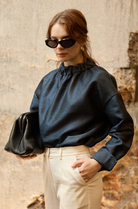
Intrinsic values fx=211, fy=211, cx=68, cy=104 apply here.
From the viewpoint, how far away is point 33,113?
1244 mm

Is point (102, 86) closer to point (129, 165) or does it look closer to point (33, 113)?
point (33, 113)

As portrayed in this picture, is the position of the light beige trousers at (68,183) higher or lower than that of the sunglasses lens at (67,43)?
lower

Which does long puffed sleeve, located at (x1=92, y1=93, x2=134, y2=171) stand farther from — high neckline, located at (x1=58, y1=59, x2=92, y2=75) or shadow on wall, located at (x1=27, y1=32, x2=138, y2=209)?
shadow on wall, located at (x1=27, y1=32, x2=138, y2=209)

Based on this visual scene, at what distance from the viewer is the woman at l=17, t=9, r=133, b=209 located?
103 cm

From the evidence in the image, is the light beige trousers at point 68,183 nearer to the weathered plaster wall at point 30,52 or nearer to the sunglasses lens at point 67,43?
the sunglasses lens at point 67,43

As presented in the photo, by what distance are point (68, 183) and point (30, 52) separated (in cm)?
131

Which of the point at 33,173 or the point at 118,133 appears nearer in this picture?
the point at 118,133

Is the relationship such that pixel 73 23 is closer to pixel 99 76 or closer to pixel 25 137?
pixel 99 76

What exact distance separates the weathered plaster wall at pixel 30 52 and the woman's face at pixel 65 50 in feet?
2.43

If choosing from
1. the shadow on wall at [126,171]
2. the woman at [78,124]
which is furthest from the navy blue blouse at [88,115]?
the shadow on wall at [126,171]

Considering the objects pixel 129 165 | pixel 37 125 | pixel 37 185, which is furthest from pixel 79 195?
pixel 37 185

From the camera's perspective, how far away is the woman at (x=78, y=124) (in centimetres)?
103

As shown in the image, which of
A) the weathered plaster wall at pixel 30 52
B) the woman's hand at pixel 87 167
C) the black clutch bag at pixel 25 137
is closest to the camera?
the woman's hand at pixel 87 167

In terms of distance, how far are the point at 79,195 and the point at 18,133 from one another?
48cm
